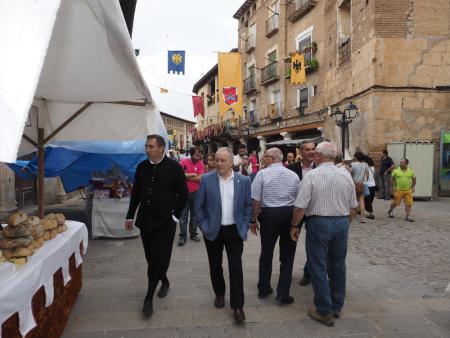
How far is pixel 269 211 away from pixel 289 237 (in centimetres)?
36

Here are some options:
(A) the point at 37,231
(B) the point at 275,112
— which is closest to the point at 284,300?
(A) the point at 37,231

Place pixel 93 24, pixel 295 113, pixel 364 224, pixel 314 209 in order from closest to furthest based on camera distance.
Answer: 1. pixel 93 24
2. pixel 314 209
3. pixel 364 224
4. pixel 295 113

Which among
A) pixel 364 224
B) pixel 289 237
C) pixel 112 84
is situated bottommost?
pixel 364 224

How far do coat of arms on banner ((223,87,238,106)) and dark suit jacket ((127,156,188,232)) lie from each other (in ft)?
53.6

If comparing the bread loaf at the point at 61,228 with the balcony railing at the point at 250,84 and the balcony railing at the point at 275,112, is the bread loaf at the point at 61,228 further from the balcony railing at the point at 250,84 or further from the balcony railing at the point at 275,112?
the balcony railing at the point at 250,84

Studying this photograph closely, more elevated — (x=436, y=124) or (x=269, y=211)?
(x=436, y=124)

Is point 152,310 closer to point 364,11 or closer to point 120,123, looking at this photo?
point 120,123

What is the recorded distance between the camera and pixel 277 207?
400 cm

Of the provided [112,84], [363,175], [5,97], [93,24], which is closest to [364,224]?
[363,175]

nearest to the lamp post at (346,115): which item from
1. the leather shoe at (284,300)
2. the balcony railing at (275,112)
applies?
the balcony railing at (275,112)

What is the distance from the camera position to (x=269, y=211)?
402cm

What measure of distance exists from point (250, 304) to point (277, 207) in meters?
1.05

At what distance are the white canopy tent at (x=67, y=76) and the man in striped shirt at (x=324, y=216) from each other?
6.17 feet

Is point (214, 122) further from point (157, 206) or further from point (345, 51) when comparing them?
point (157, 206)
